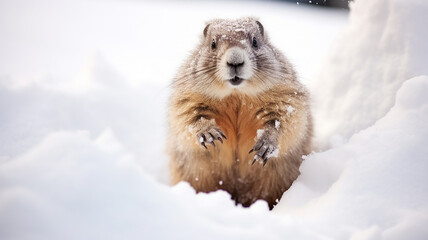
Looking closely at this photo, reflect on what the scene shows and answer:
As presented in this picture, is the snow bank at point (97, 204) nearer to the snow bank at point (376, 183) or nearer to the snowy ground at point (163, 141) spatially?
the snowy ground at point (163, 141)

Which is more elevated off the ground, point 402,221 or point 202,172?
point 402,221

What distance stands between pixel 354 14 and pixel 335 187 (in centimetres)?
236

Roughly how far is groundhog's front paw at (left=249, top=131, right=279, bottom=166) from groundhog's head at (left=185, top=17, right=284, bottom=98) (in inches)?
13.4

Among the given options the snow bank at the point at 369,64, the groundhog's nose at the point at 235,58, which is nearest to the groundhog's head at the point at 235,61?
the groundhog's nose at the point at 235,58

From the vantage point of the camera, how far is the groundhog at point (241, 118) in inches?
106

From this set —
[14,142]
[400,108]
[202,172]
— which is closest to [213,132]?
[202,172]

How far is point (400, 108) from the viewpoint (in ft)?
7.78

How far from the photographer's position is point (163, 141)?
4359 millimetres

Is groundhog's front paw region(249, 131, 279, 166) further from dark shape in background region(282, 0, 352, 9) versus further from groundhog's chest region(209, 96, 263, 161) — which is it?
dark shape in background region(282, 0, 352, 9)

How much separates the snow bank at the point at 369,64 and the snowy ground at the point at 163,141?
1cm

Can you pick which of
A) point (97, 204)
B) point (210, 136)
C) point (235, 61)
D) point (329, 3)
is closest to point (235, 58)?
point (235, 61)

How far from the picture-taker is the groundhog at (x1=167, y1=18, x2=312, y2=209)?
2686 millimetres

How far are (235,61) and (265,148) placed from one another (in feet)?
1.99

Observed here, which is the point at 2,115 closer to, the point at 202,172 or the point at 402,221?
the point at 202,172
